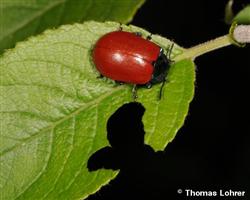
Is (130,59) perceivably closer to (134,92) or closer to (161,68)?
(161,68)

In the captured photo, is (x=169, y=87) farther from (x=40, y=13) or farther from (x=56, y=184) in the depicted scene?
(x=40, y=13)

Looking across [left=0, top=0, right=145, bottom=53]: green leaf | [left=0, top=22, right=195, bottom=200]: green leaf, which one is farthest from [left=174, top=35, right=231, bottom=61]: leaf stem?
[left=0, top=0, right=145, bottom=53]: green leaf

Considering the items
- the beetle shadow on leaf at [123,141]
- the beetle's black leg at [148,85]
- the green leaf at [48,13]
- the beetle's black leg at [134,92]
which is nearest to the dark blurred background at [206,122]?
the beetle shadow on leaf at [123,141]

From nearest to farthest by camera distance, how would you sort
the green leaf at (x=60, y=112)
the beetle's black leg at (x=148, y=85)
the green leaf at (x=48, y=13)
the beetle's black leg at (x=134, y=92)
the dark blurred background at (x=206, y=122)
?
the green leaf at (x=60, y=112) < the beetle's black leg at (x=134, y=92) < the beetle's black leg at (x=148, y=85) < the green leaf at (x=48, y=13) < the dark blurred background at (x=206, y=122)

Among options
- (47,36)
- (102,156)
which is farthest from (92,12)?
(102,156)

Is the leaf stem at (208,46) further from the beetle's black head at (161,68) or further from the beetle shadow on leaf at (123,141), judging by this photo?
the beetle shadow on leaf at (123,141)

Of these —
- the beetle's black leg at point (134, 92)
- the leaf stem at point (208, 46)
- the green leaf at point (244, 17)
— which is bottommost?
the beetle's black leg at point (134, 92)

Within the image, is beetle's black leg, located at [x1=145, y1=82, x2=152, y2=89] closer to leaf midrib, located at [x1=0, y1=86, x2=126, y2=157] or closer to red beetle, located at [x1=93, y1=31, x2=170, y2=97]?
red beetle, located at [x1=93, y1=31, x2=170, y2=97]
